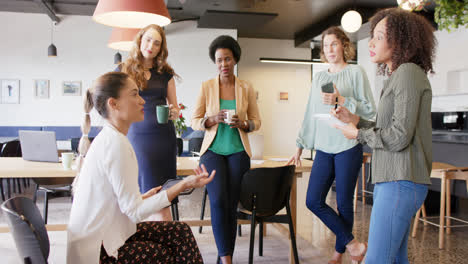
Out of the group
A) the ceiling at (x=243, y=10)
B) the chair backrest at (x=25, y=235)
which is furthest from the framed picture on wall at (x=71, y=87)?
the chair backrest at (x=25, y=235)

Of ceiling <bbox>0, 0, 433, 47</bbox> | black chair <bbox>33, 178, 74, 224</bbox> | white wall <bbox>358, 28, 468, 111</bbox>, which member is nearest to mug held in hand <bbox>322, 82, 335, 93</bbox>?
black chair <bbox>33, 178, 74, 224</bbox>

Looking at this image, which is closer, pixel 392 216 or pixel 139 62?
pixel 392 216

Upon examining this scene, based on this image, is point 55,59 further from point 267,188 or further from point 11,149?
point 267,188

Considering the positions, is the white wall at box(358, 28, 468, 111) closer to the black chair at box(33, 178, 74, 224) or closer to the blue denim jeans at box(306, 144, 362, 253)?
the blue denim jeans at box(306, 144, 362, 253)

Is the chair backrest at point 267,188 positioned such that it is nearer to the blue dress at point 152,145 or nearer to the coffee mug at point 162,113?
the blue dress at point 152,145

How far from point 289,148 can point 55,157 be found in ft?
27.5

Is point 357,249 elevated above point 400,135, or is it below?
below

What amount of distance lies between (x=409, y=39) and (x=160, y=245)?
4.35 ft

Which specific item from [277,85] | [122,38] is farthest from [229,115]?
[277,85]

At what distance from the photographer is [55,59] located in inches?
318

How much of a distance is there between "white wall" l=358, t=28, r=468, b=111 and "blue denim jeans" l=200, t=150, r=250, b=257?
5937mm

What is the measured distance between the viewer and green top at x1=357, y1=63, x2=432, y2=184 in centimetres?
146

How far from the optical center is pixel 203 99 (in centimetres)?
272

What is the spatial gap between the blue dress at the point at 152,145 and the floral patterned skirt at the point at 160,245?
76cm
